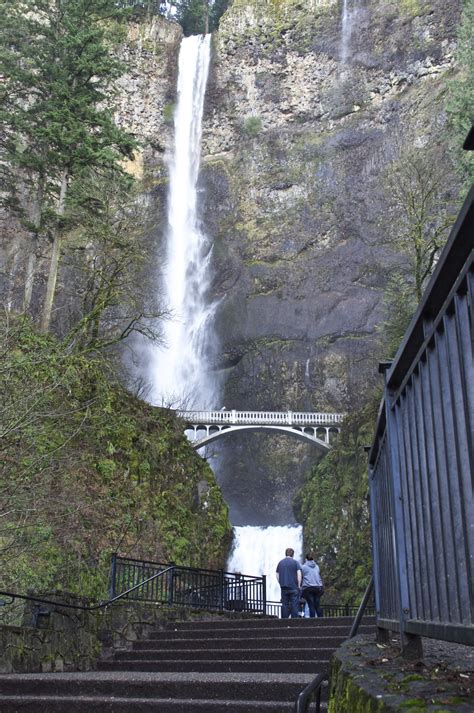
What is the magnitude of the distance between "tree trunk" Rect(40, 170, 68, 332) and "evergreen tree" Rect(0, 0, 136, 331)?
3cm

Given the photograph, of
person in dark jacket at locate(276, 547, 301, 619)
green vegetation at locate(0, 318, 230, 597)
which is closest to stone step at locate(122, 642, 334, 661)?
green vegetation at locate(0, 318, 230, 597)

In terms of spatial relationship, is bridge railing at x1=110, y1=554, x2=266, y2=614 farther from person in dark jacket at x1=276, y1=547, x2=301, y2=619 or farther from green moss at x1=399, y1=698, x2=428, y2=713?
green moss at x1=399, y1=698, x2=428, y2=713

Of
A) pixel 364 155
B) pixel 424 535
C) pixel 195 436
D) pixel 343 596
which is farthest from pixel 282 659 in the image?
pixel 364 155

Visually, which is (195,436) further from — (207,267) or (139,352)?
(207,267)

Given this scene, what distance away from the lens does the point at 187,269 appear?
4609 cm

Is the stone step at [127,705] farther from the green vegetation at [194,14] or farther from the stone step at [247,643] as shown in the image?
the green vegetation at [194,14]

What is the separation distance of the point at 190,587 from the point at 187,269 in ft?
111

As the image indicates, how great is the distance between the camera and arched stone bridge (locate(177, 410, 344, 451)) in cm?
3728

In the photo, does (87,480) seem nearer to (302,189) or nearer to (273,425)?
(273,425)

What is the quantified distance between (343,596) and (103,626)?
1585cm

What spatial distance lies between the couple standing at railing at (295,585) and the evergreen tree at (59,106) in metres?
10.4

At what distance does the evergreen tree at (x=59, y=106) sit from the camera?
67.7ft

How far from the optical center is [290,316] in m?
43.9

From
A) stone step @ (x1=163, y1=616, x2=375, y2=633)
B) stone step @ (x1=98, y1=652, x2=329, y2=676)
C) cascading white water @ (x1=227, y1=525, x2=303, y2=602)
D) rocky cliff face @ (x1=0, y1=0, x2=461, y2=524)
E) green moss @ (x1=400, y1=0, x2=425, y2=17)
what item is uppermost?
green moss @ (x1=400, y1=0, x2=425, y2=17)
